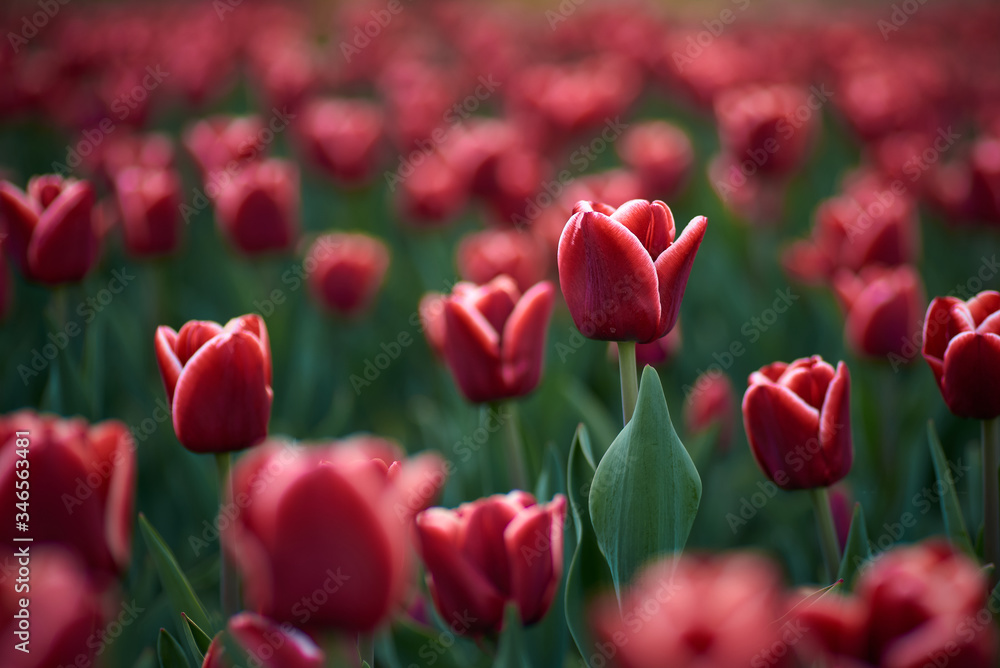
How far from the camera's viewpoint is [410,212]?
8.41ft

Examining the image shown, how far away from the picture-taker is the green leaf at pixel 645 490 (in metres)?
0.87

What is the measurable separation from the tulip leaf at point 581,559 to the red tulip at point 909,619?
376mm

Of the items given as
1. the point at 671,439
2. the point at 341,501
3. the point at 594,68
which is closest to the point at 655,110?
the point at 594,68

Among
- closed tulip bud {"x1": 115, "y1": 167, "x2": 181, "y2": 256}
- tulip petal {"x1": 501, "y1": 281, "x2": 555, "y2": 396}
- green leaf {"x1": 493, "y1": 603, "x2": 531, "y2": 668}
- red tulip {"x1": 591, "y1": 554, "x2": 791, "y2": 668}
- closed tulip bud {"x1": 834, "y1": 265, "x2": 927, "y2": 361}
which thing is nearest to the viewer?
red tulip {"x1": 591, "y1": 554, "x2": 791, "y2": 668}

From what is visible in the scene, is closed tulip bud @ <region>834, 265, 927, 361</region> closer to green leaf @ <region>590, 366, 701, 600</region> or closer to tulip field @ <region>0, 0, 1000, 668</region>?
tulip field @ <region>0, 0, 1000, 668</region>

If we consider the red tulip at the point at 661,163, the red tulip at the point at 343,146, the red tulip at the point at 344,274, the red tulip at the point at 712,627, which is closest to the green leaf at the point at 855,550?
the red tulip at the point at 712,627

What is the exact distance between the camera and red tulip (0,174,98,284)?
1.48 meters

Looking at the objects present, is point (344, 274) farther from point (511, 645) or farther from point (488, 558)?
point (511, 645)

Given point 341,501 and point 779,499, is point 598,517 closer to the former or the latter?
point 341,501

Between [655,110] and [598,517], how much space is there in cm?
439

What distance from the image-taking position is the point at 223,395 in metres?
0.99

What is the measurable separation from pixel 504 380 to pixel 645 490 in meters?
0.36

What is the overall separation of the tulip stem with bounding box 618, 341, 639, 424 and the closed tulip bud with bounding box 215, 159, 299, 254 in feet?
4.56

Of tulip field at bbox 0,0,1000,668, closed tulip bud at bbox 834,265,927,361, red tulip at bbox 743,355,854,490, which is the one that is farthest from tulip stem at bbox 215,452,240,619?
closed tulip bud at bbox 834,265,927,361
